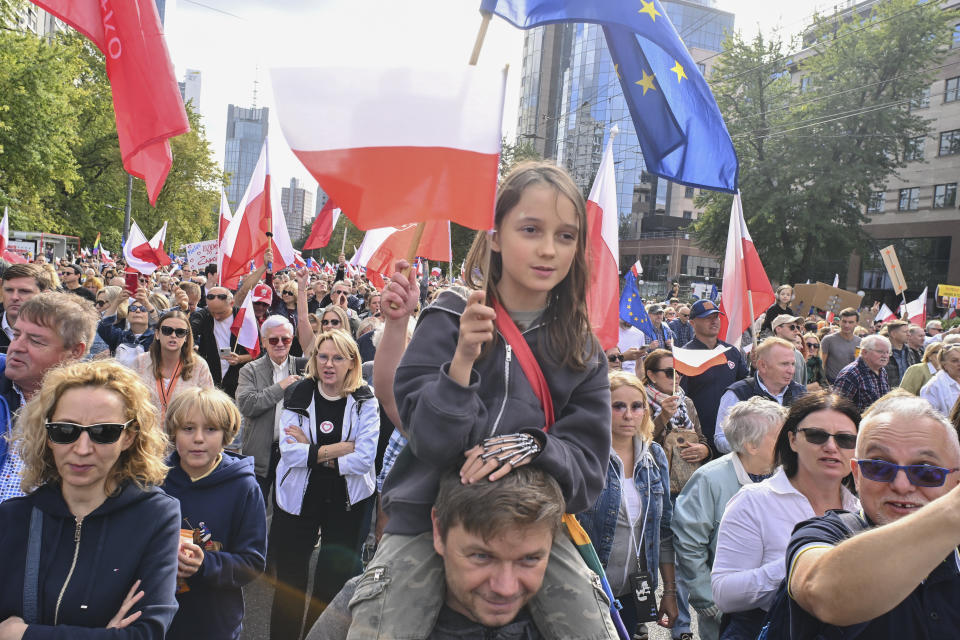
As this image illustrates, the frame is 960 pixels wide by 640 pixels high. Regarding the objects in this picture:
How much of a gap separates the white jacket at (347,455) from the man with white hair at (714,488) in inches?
79.4

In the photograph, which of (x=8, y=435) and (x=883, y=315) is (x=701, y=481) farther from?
(x=883, y=315)

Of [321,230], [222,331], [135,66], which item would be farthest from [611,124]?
[135,66]

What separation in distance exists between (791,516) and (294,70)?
2.60m

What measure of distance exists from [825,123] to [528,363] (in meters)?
38.5

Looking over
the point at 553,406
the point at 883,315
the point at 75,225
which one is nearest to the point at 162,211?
the point at 75,225

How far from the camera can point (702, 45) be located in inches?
4011

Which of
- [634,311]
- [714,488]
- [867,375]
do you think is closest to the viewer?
[714,488]

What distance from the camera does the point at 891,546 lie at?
1.57 meters

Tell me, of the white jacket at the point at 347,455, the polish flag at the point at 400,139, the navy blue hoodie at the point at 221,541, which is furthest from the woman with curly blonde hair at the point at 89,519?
the white jacket at the point at 347,455

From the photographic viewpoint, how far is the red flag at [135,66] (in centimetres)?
377

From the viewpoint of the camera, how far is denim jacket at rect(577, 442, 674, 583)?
393 cm

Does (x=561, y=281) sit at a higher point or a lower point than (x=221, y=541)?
higher

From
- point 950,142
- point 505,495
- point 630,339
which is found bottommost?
point 630,339

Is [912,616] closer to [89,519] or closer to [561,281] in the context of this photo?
[561,281]
